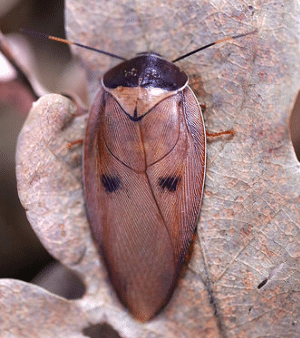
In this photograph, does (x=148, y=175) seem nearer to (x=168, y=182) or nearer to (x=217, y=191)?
(x=168, y=182)

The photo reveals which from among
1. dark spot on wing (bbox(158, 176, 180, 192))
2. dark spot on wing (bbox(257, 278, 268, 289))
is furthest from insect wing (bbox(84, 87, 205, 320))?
dark spot on wing (bbox(257, 278, 268, 289))

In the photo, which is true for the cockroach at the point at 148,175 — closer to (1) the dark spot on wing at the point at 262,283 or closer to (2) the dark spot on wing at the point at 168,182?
(2) the dark spot on wing at the point at 168,182

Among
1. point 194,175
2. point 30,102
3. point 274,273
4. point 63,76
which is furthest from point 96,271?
point 63,76

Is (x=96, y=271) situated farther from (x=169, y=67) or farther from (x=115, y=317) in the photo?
(x=169, y=67)

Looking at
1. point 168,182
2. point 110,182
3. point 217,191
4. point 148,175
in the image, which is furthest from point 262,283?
point 110,182

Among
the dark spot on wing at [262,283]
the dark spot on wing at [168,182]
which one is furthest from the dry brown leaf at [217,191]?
the dark spot on wing at [168,182]

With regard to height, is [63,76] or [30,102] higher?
[30,102]
